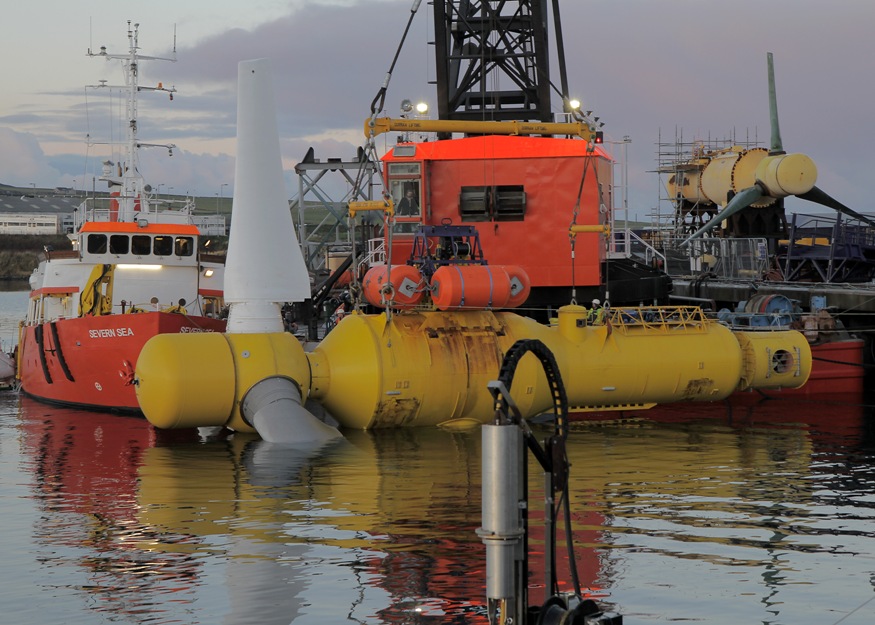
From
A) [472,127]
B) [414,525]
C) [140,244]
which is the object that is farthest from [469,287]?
[140,244]

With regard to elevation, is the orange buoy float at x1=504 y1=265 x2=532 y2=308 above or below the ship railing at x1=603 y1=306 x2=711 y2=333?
above

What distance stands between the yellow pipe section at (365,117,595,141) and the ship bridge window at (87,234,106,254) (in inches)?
400

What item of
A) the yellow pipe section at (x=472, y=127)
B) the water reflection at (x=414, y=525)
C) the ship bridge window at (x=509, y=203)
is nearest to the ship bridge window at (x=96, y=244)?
the water reflection at (x=414, y=525)

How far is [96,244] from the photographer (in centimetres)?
3123

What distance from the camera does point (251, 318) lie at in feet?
73.4

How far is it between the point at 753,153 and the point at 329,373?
45.8m

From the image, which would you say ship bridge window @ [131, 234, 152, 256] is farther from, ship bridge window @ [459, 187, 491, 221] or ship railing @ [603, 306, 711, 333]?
ship railing @ [603, 306, 711, 333]

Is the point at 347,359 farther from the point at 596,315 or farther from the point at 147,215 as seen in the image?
the point at 147,215

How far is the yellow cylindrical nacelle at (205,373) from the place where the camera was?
21.0 metres

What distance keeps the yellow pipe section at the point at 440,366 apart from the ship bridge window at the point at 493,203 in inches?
205

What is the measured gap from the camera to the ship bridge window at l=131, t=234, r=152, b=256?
103 ft

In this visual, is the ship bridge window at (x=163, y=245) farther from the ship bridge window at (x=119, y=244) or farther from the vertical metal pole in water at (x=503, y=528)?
the vertical metal pole in water at (x=503, y=528)

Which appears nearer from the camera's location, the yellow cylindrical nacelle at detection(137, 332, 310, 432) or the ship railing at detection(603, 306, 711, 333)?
the yellow cylindrical nacelle at detection(137, 332, 310, 432)

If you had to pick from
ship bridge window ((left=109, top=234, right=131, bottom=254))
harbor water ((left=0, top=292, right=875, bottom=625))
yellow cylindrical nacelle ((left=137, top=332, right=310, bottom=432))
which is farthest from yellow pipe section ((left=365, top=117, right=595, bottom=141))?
ship bridge window ((left=109, top=234, right=131, bottom=254))
